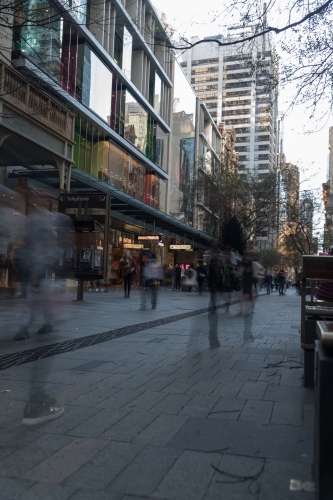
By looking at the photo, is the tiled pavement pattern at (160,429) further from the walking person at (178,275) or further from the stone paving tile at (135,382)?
the walking person at (178,275)

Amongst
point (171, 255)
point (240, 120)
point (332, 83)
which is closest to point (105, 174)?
point (171, 255)

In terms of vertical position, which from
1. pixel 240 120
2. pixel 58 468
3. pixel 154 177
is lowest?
pixel 58 468

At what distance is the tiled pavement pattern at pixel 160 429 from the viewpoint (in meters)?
2.74

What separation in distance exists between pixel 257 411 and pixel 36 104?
46.6 ft

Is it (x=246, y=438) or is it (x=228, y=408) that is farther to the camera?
(x=228, y=408)

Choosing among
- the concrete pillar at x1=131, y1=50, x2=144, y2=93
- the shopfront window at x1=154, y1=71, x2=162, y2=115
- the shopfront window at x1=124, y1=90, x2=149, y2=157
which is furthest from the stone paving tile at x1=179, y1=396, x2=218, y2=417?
the shopfront window at x1=154, y1=71, x2=162, y2=115

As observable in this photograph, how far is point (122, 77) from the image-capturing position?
105ft

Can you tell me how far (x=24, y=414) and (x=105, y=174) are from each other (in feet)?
90.2

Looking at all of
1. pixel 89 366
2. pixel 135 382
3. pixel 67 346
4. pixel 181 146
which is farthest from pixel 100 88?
pixel 135 382

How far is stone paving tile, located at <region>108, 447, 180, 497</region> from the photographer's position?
2689mm

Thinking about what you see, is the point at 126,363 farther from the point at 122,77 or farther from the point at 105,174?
the point at 122,77

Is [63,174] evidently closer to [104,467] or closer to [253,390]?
[253,390]

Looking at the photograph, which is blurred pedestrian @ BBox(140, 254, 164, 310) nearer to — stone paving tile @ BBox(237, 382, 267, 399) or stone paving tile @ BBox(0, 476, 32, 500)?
stone paving tile @ BBox(237, 382, 267, 399)

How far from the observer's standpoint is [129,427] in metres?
3.68
